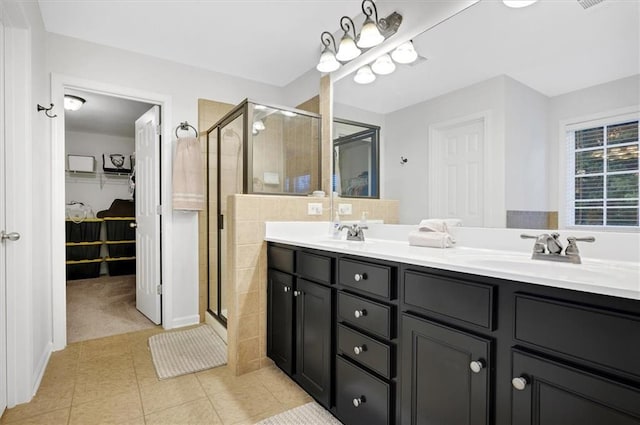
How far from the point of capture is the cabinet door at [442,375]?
97 cm

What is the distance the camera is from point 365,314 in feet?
4.52

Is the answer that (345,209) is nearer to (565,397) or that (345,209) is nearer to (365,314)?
(365,314)

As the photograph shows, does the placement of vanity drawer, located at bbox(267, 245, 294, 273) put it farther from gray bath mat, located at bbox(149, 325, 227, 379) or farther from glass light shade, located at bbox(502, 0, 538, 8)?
glass light shade, located at bbox(502, 0, 538, 8)

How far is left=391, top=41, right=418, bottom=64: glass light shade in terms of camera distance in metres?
1.93

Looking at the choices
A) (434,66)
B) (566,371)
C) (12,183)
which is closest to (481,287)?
A: (566,371)

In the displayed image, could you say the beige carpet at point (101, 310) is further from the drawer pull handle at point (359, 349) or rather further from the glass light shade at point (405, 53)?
the glass light shade at point (405, 53)

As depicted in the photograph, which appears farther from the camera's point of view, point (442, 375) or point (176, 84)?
point (176, 84)

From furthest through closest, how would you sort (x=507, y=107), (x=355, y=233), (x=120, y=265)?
(x=120, y=265)
(x=355, y=233)
(x=507, y=107)

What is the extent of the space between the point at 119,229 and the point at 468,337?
19.0ft

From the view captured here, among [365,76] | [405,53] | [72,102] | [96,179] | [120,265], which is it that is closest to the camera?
[405,53]

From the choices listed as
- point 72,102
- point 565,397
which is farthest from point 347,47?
point 72,102

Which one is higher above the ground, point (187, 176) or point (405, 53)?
point (405, 53)

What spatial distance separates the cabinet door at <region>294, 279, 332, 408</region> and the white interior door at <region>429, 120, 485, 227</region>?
2.55 feet

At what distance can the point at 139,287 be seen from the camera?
3.38m
